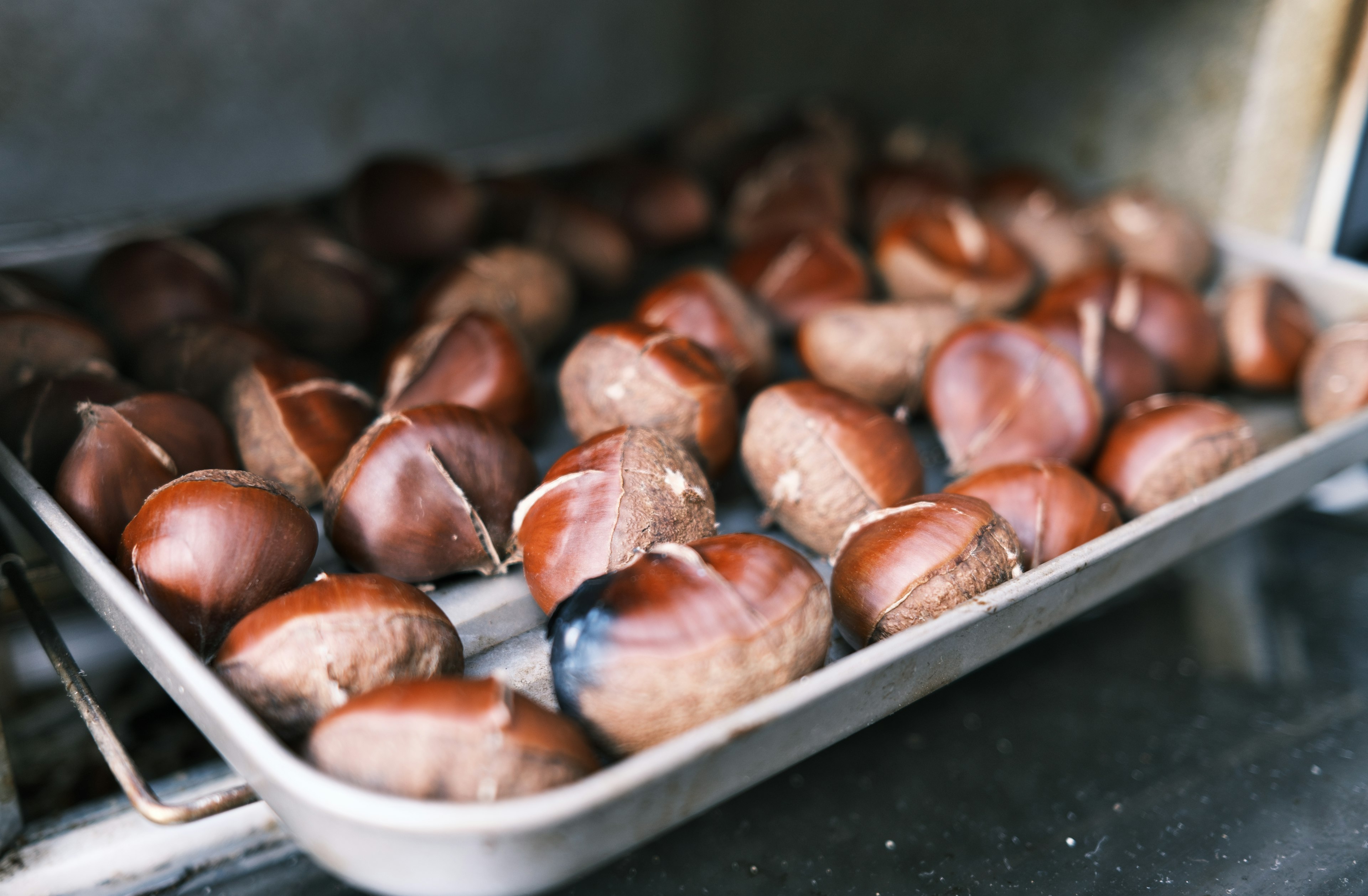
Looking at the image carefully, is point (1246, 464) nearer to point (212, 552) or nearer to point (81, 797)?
point (212, 552)

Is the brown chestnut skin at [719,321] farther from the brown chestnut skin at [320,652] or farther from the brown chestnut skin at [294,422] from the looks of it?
the brown chestnut skin at [320,652]

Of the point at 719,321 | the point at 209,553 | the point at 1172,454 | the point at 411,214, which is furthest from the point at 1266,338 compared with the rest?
the point at 209,553

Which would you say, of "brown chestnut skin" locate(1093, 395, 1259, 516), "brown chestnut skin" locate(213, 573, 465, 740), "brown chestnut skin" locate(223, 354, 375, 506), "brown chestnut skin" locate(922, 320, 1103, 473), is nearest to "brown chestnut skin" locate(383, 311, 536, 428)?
"brown chestnut skin" locate(223, 354, 375, 506)

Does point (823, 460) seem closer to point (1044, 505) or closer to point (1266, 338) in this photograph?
point (1044, 505)

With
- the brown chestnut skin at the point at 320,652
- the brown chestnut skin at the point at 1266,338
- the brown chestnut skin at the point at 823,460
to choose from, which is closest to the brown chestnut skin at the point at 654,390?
the brown chestnut skin at the point at 823,460

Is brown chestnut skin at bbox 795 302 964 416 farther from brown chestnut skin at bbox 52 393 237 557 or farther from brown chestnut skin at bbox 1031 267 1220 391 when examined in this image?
brown chestnut skin at bbox 52 393 237 557

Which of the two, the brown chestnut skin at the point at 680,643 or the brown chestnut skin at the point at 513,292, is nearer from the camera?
the brown chestnut skin at the point at 680,643
